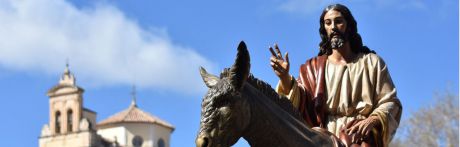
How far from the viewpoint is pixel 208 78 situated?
5340mm

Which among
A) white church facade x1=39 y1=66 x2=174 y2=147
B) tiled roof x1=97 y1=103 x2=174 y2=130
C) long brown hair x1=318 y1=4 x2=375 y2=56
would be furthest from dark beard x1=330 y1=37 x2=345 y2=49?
tiled roof x1=97 y1=103 x2=174 y2=130

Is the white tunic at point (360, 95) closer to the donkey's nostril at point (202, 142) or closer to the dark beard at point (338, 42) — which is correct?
the dark beard at point (338, 42)

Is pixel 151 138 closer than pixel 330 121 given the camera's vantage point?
No

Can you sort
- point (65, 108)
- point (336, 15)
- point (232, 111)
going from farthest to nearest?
point (65, 108)
point (336, 15)
point (232, 111)

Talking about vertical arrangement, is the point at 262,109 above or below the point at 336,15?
below

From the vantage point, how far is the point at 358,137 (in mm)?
5754

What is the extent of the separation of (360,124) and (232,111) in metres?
0.94

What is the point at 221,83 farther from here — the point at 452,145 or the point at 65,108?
the point at 65,108

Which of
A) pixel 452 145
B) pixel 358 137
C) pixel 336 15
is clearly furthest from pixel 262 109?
pixel 452 145

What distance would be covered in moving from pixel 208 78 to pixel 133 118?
260ft

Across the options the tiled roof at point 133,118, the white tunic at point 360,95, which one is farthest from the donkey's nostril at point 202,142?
the tiled roof at point 133,118

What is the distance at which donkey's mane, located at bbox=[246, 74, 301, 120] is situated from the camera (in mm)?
5364

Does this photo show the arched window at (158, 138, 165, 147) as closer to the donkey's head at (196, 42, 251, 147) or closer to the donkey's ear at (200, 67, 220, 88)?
the donkey's ear at (200, 67, 220, 88)

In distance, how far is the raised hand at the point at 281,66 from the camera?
5945 mm
